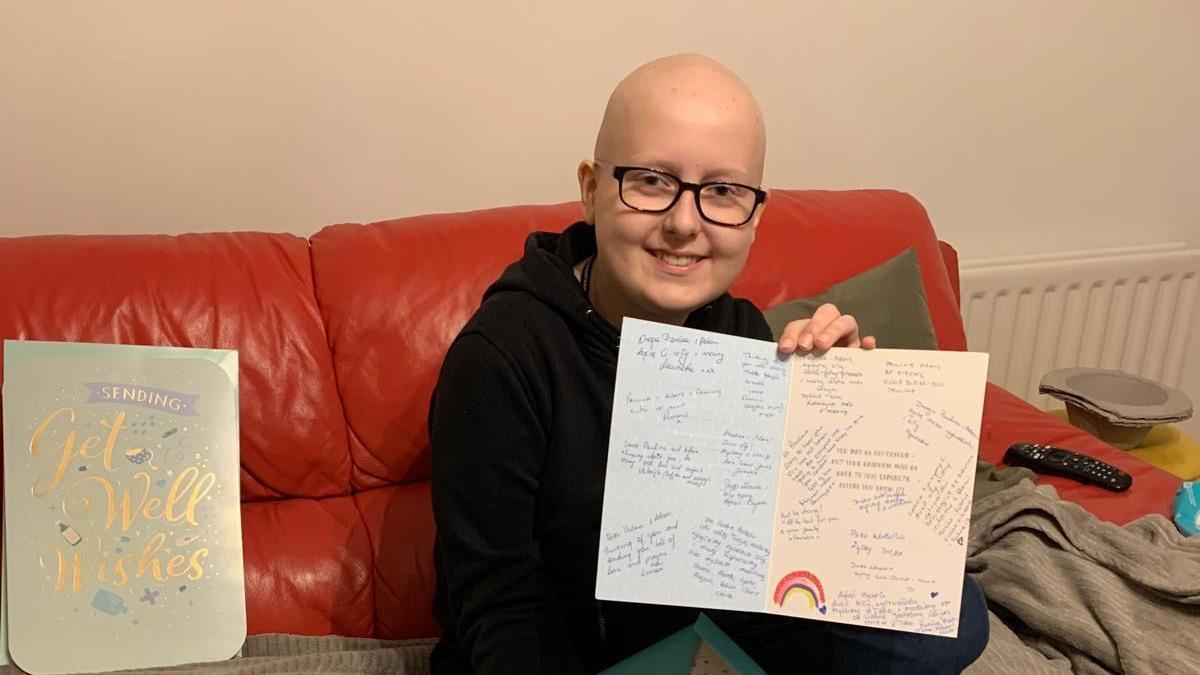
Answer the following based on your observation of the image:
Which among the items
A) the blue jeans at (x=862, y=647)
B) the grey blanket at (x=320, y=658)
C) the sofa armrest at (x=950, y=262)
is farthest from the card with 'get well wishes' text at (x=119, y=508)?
the sofa armrest at (x=950, y=262)

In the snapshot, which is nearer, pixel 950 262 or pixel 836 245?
pixel 836 245

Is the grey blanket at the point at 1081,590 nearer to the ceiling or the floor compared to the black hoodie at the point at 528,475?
nearer to the floor

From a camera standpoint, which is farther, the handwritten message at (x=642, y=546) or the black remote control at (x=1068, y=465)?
the black remote control at (x=1068, y=465)

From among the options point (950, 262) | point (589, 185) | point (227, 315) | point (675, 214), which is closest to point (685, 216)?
point (675, 214)

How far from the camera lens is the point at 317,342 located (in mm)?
1532

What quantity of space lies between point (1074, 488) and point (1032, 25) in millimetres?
1113

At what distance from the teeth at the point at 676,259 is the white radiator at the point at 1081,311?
1.39 m

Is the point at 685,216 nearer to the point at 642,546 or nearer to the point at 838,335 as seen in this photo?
the point at 838,335

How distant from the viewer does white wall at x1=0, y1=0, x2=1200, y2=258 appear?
5.43ft

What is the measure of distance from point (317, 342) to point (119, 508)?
36cm

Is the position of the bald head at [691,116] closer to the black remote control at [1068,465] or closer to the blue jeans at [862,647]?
the blue jeans at [862,647]

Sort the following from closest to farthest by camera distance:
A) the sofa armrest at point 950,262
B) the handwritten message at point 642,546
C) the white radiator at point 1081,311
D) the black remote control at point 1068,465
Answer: the handwritten message at point 642,546, the black remote control at point 1068,465, the sofa armrest at point 950,262, the white radiator at point 1081,311

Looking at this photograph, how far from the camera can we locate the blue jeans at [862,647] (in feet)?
3.57

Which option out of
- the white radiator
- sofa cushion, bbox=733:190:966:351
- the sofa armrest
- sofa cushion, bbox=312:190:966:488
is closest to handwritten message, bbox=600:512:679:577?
sofa cushion, bbox=312:190:966:488
